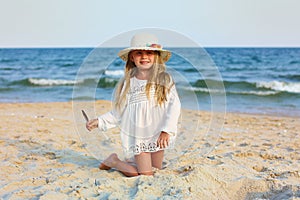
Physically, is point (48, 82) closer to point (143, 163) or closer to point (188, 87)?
A: point (188, 87)

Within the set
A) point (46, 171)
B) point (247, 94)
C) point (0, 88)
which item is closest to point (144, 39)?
point (46, 171)

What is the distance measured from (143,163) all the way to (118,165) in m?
0.25

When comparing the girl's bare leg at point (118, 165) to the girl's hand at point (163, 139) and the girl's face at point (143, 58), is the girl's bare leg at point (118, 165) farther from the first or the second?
the girl's face at point (143, 58)

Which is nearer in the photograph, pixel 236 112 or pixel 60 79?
pixel 236 112

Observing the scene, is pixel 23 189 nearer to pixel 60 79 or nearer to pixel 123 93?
pixel 123 93

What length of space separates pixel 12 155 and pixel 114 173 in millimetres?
1302

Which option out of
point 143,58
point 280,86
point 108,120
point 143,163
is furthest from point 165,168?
point 280,86

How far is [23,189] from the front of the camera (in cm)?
263

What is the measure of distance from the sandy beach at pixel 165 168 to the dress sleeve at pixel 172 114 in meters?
0.38

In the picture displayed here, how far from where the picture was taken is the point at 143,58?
2973mm

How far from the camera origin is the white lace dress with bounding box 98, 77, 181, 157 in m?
2.96

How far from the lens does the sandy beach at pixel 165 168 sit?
2445 mm

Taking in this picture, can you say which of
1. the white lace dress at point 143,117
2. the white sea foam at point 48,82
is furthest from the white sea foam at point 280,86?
the white lace dress at point 143,117

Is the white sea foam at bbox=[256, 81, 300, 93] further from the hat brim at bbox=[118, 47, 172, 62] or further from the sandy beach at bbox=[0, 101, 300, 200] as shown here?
the hat brim at bbox=[118, 47, 172, 62]
